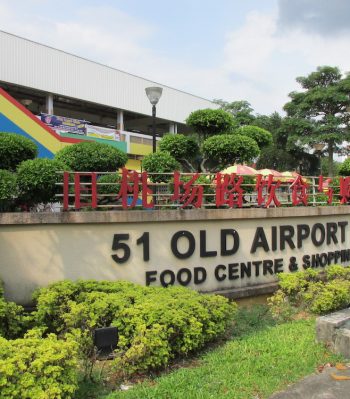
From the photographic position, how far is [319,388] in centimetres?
372

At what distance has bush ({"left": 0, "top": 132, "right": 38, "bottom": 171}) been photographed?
7.17 meters

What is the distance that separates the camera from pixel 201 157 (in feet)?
34.2

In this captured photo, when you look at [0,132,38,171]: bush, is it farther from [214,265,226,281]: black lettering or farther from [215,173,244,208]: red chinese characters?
[214,265,226,281]: black lettering

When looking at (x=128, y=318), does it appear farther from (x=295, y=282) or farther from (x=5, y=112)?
(x=5, y=112)

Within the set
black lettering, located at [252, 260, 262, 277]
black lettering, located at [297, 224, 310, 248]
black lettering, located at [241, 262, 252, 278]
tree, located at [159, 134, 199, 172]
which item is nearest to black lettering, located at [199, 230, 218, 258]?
black lettering, located at [241, 262, 252, 278]

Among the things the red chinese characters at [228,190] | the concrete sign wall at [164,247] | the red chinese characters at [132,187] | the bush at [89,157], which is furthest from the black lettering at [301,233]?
the bush at [89,157]

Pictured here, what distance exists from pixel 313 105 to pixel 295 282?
24653mm

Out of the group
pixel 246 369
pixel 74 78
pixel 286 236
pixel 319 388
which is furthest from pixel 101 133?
pixel 319 388

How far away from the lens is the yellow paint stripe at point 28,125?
42.3ft

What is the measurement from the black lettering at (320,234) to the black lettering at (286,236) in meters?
0.61

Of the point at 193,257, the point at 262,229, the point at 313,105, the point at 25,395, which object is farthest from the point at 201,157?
the point at 313,105

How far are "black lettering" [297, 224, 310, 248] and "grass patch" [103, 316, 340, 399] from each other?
3.22 m

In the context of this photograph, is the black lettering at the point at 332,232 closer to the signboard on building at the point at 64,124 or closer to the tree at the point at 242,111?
the signboard on building at the point at 64,124

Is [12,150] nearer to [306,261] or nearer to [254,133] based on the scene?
[306,261]
